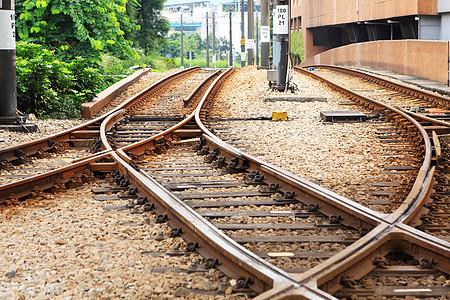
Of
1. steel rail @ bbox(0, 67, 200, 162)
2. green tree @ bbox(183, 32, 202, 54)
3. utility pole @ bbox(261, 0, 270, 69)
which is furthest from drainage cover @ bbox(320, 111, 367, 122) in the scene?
green tree @ bbox(183, 32, 202, 54)

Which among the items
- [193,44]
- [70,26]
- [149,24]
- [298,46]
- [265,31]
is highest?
[193,44]

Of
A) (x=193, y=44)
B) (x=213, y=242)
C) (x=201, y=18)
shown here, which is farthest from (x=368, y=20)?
(x=201, y=18)

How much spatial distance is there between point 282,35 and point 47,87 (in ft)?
21.5

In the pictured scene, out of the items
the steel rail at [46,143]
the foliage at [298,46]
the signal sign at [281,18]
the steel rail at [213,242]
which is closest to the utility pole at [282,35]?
the signal sign at [281,18]

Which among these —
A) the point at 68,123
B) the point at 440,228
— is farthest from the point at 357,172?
the point at 68,123

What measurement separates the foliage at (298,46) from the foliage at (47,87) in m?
36.5

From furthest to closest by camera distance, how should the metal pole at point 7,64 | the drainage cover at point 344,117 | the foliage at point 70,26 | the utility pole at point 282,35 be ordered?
the foliage at point 70,26
the utility pole at point 282,35
the drainage cover at point 344,117
the metal pole at point 7,64

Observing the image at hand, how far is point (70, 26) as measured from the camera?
807 inches

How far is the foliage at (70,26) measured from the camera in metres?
19.4

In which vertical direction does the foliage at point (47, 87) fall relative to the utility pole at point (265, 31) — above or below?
below

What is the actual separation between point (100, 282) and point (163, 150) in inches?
206

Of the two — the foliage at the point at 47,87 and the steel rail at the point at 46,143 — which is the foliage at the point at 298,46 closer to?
the foliage at the point at 47,87

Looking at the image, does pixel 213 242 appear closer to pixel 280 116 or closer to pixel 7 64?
pixel 7 64

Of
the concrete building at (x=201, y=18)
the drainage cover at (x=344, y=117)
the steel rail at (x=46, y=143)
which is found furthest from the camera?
the concrete building at (x=201, y=18)
